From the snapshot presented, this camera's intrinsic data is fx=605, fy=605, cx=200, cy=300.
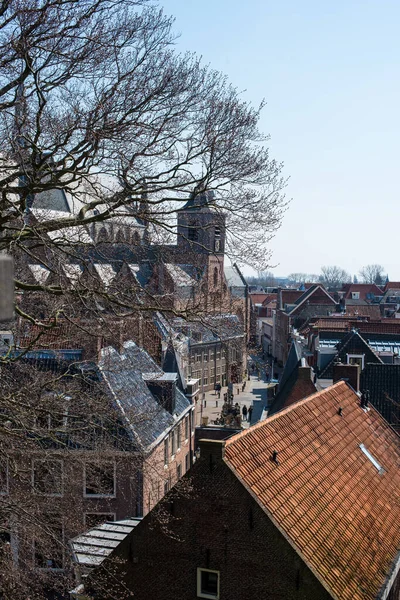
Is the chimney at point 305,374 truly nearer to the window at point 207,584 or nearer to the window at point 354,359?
the window at point 354,359

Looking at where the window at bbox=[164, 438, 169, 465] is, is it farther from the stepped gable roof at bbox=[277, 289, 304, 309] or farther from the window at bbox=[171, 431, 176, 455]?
the stepped gable roof at bbox=[277, 289, 304, 309]

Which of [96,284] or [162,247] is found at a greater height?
[162,247]

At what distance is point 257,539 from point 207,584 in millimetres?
1479

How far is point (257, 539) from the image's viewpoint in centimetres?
1077

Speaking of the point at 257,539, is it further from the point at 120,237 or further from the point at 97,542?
the point at 120,237

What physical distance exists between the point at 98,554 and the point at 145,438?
7.00m

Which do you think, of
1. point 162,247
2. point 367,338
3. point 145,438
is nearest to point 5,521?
point 162,247

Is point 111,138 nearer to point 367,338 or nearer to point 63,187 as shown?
point 63,187

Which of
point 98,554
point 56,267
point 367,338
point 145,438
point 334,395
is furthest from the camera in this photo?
point 367,338

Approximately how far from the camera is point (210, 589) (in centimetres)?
1129

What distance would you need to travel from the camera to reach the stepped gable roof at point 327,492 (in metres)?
10.7

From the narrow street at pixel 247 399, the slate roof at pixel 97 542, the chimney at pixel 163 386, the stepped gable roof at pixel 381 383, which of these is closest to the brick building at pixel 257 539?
the slate roof at pixel 97 542

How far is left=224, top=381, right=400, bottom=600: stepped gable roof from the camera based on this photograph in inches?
422

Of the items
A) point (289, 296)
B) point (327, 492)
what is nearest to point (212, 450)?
point (327, 492)
